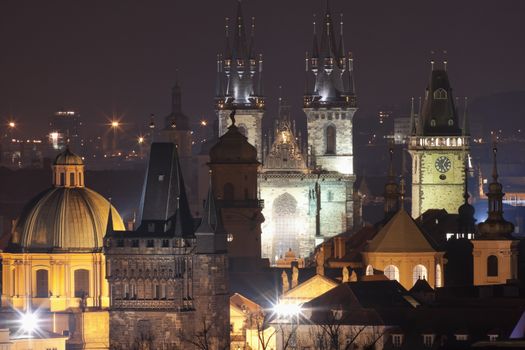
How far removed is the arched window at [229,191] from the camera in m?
168

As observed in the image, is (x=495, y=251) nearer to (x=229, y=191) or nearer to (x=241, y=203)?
(x=241, y=203)

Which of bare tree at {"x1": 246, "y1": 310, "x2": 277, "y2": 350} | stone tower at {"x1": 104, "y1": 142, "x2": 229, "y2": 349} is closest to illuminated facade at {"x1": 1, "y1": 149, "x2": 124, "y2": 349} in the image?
bare tree at {"x1": 246, "y1": 310, "x2": 277, "y2": 350}

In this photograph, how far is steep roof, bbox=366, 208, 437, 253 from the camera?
16162 centimetres

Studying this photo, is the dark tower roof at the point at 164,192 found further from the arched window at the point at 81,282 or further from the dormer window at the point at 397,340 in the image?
the arched window at the point at 81,282

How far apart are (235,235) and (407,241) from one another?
342 inches

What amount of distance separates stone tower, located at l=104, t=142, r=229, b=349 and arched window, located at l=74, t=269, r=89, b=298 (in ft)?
57.8

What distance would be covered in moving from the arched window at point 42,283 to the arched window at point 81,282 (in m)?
1.38

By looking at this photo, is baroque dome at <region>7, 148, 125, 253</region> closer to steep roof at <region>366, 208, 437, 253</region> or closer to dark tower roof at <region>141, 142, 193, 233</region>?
steep roof at <region>366, 208, 437, 253</region>

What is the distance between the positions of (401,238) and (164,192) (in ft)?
77.5

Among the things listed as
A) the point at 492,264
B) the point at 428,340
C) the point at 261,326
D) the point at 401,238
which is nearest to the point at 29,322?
the point at 261,326

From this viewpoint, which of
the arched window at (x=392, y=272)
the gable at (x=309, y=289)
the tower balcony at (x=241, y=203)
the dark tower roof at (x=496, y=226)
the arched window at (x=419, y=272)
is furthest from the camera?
the tower balcony at (x=241, y=203)

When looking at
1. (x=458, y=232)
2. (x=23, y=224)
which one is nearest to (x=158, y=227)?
(x=23, y=224)

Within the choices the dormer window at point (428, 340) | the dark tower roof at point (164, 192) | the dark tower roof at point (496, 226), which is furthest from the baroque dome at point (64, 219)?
the dormer window at point (428, 340)

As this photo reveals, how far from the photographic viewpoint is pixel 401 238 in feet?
531
